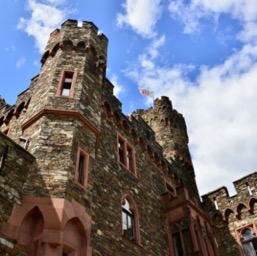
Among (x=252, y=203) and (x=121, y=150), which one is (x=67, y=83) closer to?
(x=121, y=150)

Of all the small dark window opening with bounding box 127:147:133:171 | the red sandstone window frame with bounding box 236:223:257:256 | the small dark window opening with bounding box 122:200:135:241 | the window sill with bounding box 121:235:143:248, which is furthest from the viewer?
the red sandstone window frame with bounding box 236:223:257:256

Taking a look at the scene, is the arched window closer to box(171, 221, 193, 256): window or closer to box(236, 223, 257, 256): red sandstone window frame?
box(236, 223, 257, 256): red sandstone window frame

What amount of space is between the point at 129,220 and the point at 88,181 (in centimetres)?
342

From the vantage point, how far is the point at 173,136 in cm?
2456

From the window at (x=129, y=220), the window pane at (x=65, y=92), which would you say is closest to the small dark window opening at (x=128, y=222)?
the window at (x=129, y=220)

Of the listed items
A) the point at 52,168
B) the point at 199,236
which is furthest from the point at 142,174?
the point at 52,168

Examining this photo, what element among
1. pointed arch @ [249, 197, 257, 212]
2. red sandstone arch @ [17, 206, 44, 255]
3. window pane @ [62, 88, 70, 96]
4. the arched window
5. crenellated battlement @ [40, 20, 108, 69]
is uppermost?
crenellated battlement @ [40, 20, 108, 69]

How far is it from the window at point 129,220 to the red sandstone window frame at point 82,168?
2.91 m

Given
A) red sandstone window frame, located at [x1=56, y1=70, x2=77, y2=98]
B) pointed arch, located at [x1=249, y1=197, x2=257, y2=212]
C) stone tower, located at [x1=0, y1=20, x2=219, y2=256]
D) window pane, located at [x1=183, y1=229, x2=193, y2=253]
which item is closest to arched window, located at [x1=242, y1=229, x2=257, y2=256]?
pointed arch, located at [x1=249, y1=197, x2=257, y2=212]

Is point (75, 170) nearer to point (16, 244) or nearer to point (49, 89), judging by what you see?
point (16, 244)

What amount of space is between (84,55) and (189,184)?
1190 cm

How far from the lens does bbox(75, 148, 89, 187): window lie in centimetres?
979

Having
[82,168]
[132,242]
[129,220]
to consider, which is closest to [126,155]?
[129,220]

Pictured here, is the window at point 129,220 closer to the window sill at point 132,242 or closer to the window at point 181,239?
the window sill at point 132,242
